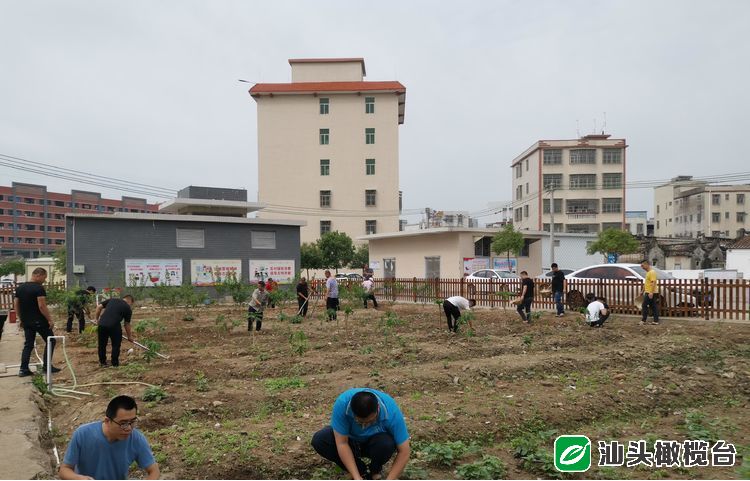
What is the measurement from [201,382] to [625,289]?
1303 cm

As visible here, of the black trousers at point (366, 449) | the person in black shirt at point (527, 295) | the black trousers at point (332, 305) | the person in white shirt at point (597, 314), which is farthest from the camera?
the black trousers at point (332, 305)

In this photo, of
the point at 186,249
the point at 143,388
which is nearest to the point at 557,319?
the point at 143,388

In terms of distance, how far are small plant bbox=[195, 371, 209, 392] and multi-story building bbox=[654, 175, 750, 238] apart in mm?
64008

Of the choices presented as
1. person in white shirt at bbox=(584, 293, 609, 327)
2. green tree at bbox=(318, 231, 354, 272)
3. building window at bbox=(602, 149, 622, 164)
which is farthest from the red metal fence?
building window at bbox=(602, 149, 622, 164)

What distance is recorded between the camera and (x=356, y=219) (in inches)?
2002

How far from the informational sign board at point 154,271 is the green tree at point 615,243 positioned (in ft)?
78.8

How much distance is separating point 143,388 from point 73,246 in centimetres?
1900

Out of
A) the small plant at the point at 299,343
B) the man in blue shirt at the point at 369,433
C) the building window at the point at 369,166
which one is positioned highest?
the building window at the point at 369,166

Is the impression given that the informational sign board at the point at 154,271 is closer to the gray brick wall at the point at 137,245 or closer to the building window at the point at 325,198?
the gray brick wall at the point at 137,245

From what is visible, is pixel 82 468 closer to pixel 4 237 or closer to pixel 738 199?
pixel 738 199

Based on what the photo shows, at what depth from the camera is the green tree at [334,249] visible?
1727 inches

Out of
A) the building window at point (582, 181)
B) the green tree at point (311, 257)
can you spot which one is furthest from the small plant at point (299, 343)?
the building window at point (582, 181)

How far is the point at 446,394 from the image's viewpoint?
274 inches

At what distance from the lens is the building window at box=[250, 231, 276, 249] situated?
2817cm
